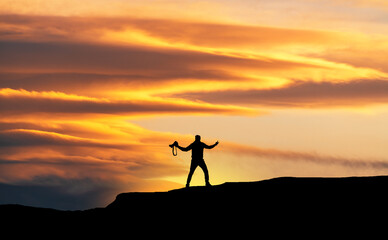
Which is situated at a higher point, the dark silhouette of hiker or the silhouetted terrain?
the dark silhouette of hiker

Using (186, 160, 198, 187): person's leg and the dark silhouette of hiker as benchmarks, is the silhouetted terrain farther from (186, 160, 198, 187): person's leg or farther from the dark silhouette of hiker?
the dark silhouette of hiker

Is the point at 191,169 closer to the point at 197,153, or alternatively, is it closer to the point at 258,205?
the point at 197,153

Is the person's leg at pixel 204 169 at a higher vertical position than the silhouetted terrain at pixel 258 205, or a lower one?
higher

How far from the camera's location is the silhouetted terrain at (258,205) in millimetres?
37344

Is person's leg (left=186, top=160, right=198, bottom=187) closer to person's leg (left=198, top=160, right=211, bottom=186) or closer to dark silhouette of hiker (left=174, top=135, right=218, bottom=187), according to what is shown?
dark silhouette of hiker (left=174, top=135, right=218, bottom=187)

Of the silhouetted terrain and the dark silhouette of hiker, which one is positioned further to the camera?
the dark silhouette of hiker

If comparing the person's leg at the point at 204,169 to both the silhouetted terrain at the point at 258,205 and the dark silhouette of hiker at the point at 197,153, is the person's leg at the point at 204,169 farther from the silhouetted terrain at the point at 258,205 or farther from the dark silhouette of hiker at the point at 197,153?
the silhouetted terrain at the point at 258,205

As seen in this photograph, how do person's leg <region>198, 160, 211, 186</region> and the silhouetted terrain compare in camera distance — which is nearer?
the silhouetted terrain

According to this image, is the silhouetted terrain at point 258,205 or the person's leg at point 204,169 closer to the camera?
the silhouetted terrain at point 258,205

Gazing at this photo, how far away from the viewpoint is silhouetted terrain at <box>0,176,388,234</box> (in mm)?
37344

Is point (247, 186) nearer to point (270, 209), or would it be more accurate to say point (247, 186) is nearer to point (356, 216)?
point (270, 209)

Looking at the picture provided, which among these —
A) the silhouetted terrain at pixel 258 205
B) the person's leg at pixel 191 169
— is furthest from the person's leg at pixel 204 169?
the silhouetted terrain at pixel 258 205

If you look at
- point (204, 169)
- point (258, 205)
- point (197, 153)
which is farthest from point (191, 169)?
point (258, 205)

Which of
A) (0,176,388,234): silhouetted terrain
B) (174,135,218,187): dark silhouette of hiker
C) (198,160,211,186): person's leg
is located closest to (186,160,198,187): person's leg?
(174,135,218,187): dark silhouette of hiker
